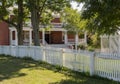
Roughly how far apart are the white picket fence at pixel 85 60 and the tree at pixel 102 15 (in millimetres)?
1158

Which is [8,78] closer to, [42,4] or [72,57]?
[72,57]

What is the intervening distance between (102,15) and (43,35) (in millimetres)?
39371

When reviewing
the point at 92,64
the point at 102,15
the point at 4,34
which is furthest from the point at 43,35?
the point at 102,15

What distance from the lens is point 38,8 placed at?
102 feet

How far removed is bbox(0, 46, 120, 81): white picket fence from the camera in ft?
39.4

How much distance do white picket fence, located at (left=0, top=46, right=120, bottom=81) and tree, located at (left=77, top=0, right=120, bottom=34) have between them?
116cm

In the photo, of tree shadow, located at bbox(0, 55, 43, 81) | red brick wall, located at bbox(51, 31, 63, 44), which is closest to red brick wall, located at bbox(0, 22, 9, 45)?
red brick wall, located at bbox(51, 31, 63, 44)

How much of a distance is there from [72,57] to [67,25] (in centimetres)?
3312

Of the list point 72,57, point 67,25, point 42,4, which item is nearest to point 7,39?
point 67,25

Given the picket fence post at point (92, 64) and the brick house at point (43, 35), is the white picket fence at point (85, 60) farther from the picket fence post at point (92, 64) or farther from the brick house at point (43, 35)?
the brick house at point (43, 35)

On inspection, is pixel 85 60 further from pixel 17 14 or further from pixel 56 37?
pixel 56 37

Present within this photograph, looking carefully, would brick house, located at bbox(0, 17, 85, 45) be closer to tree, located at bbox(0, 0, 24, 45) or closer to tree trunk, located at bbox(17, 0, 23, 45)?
tree, located at bbox(0, 0, 24, 45)

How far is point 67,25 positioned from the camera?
48250 mm

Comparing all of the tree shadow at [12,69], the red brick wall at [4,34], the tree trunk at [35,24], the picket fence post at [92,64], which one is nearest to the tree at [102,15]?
the picket fence post at [92,64]
